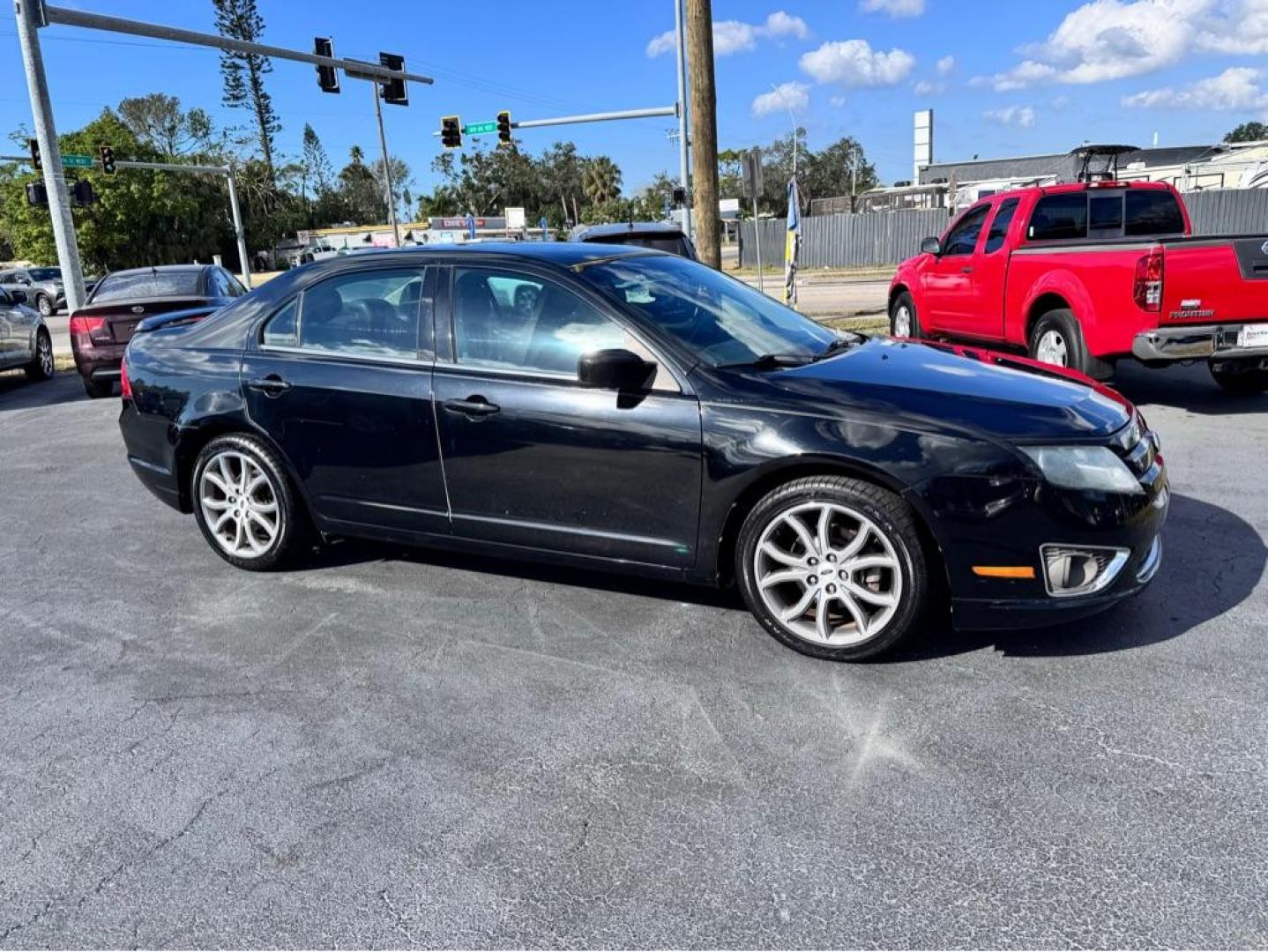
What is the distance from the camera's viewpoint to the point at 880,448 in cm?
338

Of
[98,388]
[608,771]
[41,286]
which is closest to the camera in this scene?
[608,771]

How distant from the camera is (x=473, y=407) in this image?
4051 mm

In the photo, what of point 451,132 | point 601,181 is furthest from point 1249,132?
point 451,132

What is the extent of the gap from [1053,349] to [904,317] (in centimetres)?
338

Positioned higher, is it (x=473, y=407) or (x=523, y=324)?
(x=523, y=324)

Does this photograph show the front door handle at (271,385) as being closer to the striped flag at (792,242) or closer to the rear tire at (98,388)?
the rear tire at (98,388)

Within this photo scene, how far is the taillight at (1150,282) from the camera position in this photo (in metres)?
6.97

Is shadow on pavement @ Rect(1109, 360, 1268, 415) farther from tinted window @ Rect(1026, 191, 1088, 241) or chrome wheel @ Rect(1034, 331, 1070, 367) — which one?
tinted window @ Rect(1026, 191, 1088, 241)

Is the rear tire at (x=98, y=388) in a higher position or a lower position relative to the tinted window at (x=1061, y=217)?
lower

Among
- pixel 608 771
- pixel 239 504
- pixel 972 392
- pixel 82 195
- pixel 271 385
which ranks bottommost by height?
pixel 608 771

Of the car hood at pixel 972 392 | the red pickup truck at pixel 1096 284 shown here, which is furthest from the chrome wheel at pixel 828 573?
the red pickup truck at pixel 1096 284

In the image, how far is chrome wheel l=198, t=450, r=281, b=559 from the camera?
4754mm

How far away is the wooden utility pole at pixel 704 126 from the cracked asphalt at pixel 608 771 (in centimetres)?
1099

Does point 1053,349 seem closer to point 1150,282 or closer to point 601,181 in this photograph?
point 1150,282
